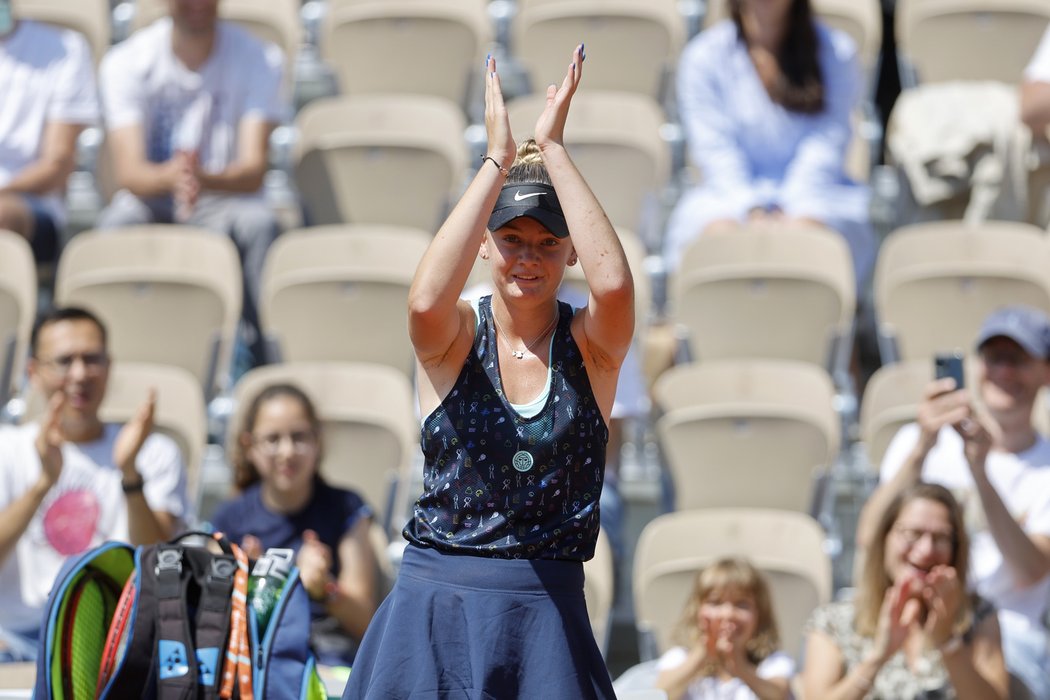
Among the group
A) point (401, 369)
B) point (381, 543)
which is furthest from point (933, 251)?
point (381, 543)

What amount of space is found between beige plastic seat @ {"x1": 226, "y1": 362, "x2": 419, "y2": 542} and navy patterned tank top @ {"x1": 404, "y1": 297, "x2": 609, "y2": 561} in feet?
8.23

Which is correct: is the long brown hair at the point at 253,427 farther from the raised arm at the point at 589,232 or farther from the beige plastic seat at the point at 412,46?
the beige plastic seat at the point at 412,46

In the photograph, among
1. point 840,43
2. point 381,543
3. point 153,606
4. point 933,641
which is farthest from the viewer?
point 840,43

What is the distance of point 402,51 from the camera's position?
717 centimetres

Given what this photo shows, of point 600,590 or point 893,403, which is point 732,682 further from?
point 893,403

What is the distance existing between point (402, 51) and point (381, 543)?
2.89m

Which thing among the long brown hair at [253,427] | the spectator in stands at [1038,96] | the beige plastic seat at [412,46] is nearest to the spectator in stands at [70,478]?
the long brown hair at [253,427]

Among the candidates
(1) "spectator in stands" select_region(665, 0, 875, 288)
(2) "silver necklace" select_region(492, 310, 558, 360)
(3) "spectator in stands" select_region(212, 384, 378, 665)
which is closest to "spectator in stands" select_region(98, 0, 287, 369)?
(1) "spectator in stands" select_region(665, 0, 875, 288)

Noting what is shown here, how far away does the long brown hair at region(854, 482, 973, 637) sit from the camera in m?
4.33

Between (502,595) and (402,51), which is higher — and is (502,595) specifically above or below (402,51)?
below

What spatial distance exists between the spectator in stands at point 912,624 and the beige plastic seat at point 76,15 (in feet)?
14.1

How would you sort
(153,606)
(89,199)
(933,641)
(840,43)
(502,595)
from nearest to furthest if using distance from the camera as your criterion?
(502,595) < (153,606) < (933,641) < (840,43) < (89,199)

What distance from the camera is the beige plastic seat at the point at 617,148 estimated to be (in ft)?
21.1

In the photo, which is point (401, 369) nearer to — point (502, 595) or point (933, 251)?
point (933, 251)
